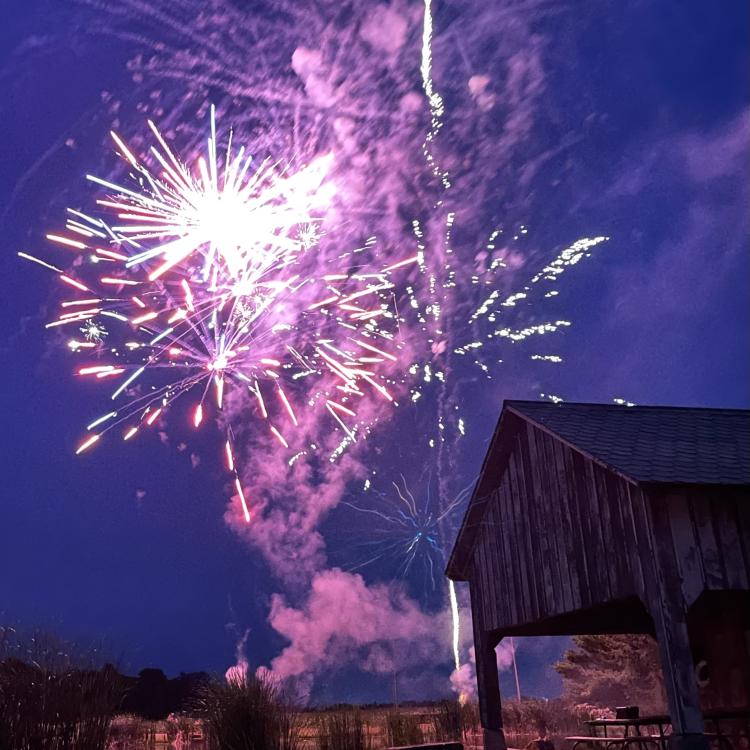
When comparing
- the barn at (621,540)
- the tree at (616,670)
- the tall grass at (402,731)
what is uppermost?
the barn at (621,540)

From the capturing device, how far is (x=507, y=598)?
15.8 m

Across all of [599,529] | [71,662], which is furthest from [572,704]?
[71,662]

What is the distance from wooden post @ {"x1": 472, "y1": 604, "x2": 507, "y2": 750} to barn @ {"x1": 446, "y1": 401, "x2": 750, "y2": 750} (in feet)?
0.09

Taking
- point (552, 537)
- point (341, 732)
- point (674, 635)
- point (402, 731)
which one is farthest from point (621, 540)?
point (402, 731)

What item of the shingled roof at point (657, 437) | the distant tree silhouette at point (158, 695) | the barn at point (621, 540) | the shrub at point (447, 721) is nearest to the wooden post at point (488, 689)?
the barn at point (621, 540)

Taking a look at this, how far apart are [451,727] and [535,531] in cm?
510

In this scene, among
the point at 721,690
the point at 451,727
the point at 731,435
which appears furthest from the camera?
the point at 451,727

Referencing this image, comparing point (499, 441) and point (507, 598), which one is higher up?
point (499, 441)

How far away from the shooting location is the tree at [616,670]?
25547 millimetres

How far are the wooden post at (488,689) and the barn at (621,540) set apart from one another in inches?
1.1

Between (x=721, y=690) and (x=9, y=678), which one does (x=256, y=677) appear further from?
(x=721, y=690)

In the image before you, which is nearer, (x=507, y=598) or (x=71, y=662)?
(x=71, y=662)

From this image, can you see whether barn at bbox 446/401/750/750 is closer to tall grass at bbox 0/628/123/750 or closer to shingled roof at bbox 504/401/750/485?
shingled roof at bbox 504/401/750/485

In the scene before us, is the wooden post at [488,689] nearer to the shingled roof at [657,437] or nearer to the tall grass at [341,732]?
the tall grass at [341,732]
